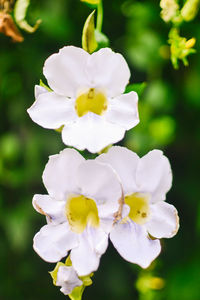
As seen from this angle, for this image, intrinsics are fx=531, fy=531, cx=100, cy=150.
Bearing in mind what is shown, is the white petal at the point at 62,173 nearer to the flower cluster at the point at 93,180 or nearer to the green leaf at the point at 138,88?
the flower cluster at the point at 93,180

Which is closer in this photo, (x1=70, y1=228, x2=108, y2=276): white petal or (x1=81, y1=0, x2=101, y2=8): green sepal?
(x1=70, y1=228, x2=108, y2=276): white petal

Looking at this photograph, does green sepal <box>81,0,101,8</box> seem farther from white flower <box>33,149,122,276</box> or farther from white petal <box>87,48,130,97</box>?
white flower <box>33,149,122,276</box>

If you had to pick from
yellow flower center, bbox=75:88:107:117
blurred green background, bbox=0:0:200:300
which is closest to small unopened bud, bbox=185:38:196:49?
yellow flower center, bbox=75:88:107:117

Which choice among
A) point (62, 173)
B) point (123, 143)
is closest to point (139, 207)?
Result: point (62, 173)

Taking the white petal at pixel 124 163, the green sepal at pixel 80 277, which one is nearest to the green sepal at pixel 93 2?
the white petal at pixel 124 163

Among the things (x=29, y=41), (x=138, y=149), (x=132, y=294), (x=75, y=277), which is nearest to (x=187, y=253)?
(x=132, y=294)

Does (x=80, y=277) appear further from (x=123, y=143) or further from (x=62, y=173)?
(x=123, y=143)
